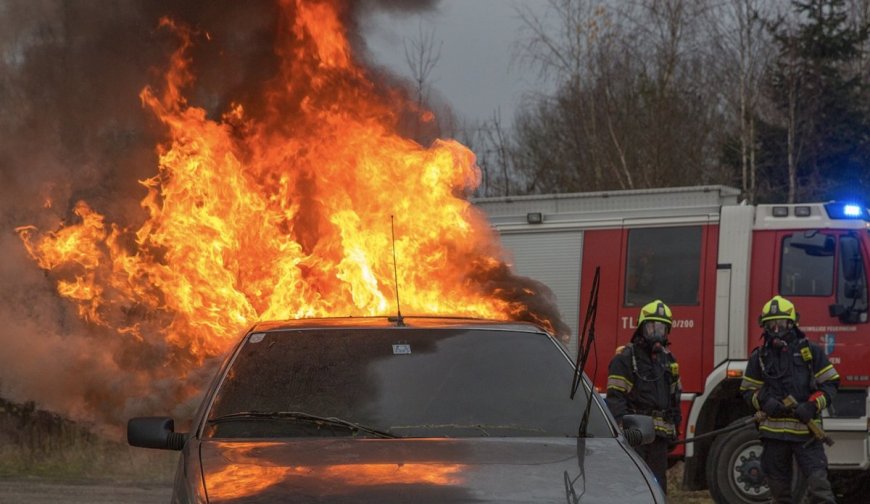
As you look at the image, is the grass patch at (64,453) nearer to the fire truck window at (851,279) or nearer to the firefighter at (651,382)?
the firefighter at (651,382)

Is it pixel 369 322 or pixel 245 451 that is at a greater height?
pixel 369 322

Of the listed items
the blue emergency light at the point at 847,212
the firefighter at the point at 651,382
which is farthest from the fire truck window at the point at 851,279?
the firefighter at the point at 651,382

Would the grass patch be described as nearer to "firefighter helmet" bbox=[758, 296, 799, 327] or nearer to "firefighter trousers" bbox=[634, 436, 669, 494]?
"firefighter trousers" bbox=[634, 436, 669, 494]

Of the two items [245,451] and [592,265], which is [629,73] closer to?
[592,265]

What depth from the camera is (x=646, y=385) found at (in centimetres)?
932

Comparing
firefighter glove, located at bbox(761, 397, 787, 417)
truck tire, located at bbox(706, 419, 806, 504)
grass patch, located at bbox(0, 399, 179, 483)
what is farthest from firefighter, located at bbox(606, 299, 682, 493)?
grass patch, located at bbox(0, 399, 179, 483)

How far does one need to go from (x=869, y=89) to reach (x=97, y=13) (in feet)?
69.1

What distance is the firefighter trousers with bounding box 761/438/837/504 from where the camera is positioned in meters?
9.36

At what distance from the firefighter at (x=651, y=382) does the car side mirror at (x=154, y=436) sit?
440 cm

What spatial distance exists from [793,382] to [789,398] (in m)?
0.15

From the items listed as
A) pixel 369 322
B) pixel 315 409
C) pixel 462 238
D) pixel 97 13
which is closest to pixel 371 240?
pixel 462 238

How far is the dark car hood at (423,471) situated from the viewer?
14.0 feet

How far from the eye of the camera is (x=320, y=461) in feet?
15.2

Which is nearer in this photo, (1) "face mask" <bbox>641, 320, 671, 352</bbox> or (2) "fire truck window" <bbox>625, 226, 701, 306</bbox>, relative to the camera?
(1) "face mask" <bbox>641, 320, 671, 352</bbox>
